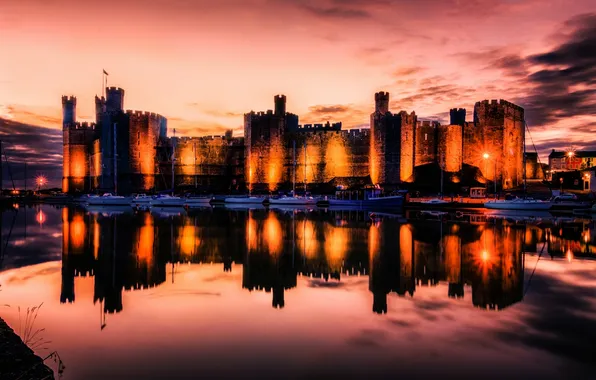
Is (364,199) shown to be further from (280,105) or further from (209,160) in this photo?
(209,160)

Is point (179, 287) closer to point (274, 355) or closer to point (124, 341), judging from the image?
point (124, 341)

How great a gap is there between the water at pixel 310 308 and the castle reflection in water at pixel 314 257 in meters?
0.05

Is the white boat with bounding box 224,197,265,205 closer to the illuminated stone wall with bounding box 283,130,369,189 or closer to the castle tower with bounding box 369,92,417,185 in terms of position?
the illuminated stone wall with bounding box 283,130,369,189

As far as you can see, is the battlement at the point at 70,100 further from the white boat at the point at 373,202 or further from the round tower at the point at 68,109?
the white boat at the point at 373,202

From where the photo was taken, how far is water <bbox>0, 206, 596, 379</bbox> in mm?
4570

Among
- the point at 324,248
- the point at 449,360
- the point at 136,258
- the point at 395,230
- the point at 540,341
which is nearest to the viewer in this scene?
the point at 449,360

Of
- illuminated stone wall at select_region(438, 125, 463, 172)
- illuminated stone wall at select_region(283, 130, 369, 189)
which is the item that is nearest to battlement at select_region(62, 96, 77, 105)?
illuminated stone wall at select_region(283, 130, 369, 189)

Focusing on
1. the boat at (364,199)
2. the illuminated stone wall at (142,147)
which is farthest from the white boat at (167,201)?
the boat at (364,199)

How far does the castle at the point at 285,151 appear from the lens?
121 feet

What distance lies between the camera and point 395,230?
17.0 m

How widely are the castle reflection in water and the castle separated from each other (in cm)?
2034

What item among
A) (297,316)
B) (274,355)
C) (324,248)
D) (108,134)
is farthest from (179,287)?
(108,134)

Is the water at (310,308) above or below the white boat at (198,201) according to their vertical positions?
below

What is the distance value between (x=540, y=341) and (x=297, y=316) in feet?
8.96
